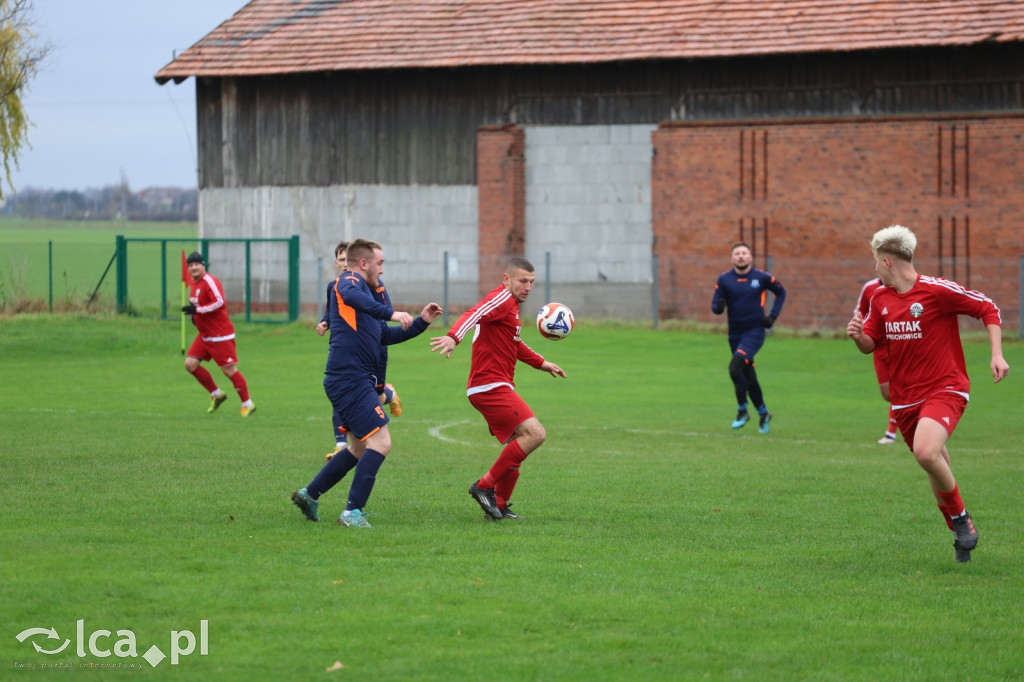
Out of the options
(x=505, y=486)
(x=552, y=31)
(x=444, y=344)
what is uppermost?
(x=552, y=31)

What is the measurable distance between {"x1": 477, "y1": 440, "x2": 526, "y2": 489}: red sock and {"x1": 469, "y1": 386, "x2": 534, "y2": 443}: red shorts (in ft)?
0.39

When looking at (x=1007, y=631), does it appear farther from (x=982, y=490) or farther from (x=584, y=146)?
(x=584, y=146)

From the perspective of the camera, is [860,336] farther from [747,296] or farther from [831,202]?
[831,202]

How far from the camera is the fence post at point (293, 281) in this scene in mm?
33000

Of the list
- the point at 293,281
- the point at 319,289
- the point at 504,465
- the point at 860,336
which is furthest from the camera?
the point at 293,281

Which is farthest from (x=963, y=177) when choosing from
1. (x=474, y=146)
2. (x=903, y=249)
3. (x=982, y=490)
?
(x=903, y=249)

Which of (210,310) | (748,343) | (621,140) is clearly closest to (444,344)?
(748,343)

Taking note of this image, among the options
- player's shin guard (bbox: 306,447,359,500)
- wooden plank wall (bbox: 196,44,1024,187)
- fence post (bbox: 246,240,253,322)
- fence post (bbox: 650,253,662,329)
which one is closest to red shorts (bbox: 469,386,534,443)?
player's shin guard (bbox: 306,447,359,500)

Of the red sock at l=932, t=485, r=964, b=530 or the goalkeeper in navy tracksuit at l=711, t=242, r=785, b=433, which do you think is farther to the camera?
the goalkeeper in navy tracksuit at l=711, t=242, r=785, b=433

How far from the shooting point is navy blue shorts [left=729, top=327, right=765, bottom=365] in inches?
616

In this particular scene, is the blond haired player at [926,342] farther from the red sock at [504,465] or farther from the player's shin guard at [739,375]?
the player's shin guard at [739,375]

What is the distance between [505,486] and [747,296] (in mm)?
Result: 7333

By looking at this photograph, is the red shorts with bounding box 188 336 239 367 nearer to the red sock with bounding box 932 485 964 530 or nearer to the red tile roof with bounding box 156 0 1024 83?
the red sock with bounding box 932 485 964 530

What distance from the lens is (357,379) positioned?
29.5 feet
